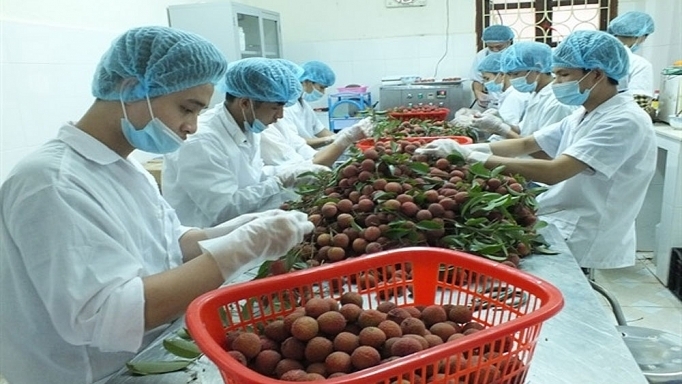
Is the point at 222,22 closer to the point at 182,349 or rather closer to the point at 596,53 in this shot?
the point at 596,53

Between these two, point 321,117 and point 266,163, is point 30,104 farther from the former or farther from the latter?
point 321,117

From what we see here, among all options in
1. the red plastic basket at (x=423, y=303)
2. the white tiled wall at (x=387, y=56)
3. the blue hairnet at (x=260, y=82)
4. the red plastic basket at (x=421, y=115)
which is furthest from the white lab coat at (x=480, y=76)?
the red plastic basket at (x=423, y=303)

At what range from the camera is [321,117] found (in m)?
4.95

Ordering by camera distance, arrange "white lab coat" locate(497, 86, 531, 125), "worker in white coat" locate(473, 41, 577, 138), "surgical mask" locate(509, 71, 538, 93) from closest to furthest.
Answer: "worker in white coat" locate(473, 41, 577, 138) → "surgical mask" locate(509, 71, 538, 93) → "white lab coat" locate(497, 86, 531, 125)

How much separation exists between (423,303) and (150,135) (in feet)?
2.25

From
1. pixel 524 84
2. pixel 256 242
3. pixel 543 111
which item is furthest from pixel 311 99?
pixel 256 242

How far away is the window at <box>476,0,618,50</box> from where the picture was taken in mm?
4609

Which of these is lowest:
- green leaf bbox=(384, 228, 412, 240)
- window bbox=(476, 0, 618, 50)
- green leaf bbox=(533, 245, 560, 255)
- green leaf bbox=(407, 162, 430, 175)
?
green leaf bbox=(533, 245, 560, 255)

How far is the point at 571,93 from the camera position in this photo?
1.95 m

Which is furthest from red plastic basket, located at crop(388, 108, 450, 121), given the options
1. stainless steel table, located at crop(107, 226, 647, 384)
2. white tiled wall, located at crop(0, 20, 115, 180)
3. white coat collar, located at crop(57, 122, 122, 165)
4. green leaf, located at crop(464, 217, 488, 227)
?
white coat collar, located at crop(57, 122, 122, 165)

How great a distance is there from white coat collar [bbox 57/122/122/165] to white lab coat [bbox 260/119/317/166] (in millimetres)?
1735

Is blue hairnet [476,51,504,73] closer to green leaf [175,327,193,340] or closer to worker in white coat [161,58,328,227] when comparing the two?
worker in white coat [161,58,328,227]

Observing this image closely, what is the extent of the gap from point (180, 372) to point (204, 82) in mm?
647

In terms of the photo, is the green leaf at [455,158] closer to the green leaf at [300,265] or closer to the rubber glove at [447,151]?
the rubber glove at [447,151]
